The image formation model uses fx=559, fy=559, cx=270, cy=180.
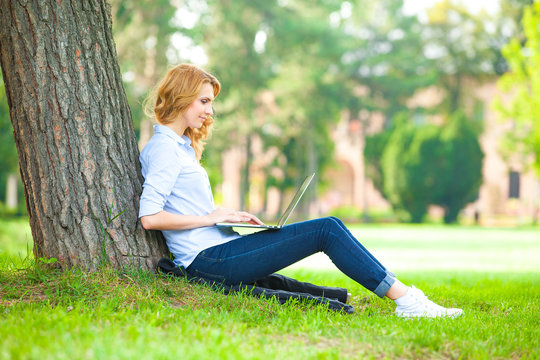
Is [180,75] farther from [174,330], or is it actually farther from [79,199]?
[174,330]

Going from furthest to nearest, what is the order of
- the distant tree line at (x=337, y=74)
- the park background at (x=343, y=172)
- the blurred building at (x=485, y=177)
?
1. the blurred building at (x=485, y=177)
2. the distant tree line at (x=337, y=74)
3. the park background at (x=343, y=172)

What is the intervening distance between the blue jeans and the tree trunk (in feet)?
1.83

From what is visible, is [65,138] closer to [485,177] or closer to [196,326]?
[196,326]

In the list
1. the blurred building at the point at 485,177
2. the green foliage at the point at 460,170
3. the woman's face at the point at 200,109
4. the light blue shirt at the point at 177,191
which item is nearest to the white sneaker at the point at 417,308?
the light blue shirt at the point at 177,191

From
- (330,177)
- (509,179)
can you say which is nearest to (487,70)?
(509,179)

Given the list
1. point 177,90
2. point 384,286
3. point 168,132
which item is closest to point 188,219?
point 168,132

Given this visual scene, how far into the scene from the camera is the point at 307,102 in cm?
2942

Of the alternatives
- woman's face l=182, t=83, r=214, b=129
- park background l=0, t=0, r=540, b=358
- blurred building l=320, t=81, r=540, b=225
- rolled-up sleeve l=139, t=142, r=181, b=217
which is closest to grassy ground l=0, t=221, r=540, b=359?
park background l=0, t=0, r=540, b=358

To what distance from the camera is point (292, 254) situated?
3.77m

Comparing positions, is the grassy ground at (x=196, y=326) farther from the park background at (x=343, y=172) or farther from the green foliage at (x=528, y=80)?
the green foliage at (x=528, y=80)

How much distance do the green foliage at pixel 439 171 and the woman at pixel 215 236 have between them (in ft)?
88.8

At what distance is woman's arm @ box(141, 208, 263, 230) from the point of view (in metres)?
3.64

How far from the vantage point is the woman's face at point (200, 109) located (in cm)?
400

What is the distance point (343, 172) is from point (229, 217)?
3848 cm
